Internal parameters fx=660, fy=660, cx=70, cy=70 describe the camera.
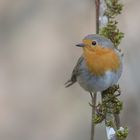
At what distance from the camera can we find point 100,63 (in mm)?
5332

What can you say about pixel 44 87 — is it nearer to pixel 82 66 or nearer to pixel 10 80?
pixel 10 80

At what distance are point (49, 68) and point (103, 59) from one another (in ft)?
11.7

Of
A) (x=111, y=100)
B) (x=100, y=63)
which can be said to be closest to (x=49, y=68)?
(x=100, y=63)

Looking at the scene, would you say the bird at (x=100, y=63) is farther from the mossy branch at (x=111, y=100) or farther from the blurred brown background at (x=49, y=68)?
the blurred brown background at (x=49, y=68)

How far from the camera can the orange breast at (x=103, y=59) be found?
5309 millimetres

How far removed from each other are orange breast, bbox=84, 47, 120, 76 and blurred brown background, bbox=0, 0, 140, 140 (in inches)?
65.8

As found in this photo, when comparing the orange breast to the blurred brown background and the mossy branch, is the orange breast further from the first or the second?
the blurred brown background

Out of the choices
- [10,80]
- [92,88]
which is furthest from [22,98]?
[92,88]

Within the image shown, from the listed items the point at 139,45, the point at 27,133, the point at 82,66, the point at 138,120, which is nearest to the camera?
the point at 82,66

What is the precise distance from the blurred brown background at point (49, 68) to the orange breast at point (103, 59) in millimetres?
1670

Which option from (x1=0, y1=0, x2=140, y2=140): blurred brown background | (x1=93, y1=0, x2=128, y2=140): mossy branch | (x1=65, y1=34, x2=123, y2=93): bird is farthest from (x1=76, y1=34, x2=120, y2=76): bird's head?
(x1=0, y1=0, x2=140, y2=140): blurred brown background

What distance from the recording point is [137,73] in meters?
7.19

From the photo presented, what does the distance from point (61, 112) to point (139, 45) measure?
1.39 metres

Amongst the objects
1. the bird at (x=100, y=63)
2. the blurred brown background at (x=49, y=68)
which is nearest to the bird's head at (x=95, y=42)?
the bird at (x=100, y=63)
